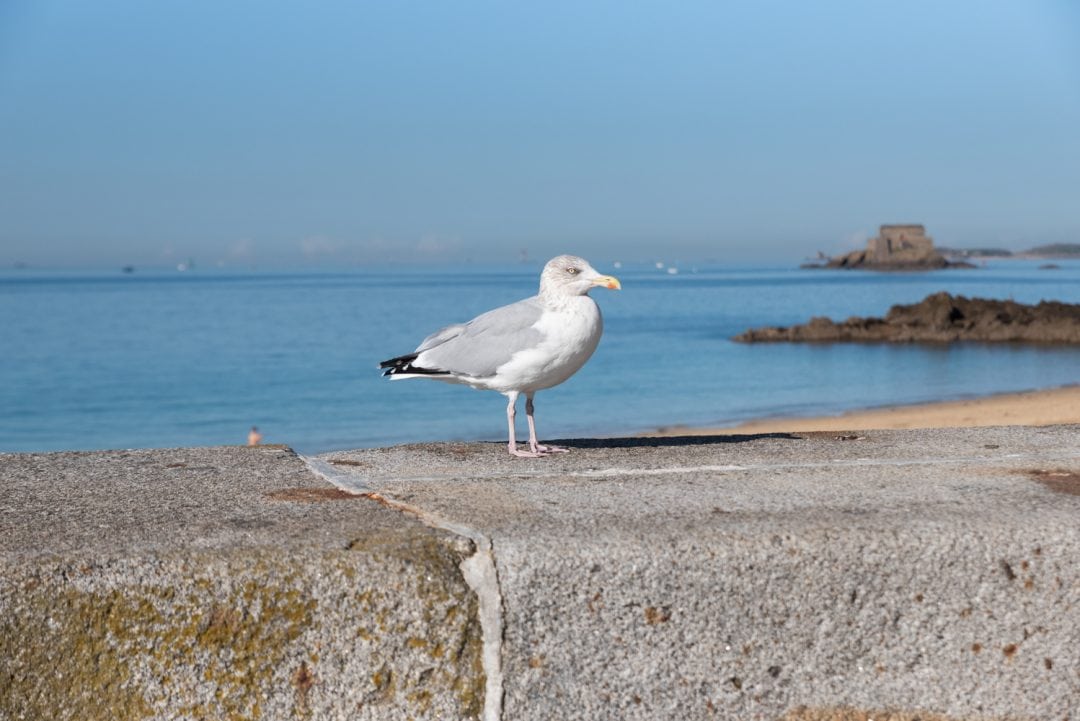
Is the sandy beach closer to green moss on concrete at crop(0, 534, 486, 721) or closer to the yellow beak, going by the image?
the yellow beak

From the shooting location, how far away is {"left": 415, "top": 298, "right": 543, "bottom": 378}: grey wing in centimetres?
432

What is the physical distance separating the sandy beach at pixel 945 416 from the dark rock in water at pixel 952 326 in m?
15.4

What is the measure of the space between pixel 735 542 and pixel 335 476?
1398mm

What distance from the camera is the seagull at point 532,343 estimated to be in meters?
4.27

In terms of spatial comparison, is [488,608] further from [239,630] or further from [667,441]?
[667,441]

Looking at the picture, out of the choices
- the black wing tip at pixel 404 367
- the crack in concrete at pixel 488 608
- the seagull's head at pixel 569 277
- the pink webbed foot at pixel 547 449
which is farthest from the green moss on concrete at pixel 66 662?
the seagull's head at pixel 569 277

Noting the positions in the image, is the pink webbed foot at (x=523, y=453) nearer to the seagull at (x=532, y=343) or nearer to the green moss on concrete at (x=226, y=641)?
the seagull at (x=532, y=343)

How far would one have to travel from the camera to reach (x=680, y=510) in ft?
9.39

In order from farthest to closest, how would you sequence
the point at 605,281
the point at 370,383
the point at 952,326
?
1. the point at 952,326
2. the point at 370,383
3. the point at 605,281

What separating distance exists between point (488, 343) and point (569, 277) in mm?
436

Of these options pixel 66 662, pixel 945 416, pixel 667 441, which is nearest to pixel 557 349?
pixel 667 441

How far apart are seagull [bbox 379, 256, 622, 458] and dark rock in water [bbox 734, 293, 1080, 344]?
37.2 metres

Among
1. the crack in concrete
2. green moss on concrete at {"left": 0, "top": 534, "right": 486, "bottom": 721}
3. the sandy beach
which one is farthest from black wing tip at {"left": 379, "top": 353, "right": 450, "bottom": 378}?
the sandy beach

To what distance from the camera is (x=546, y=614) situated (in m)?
2.43
